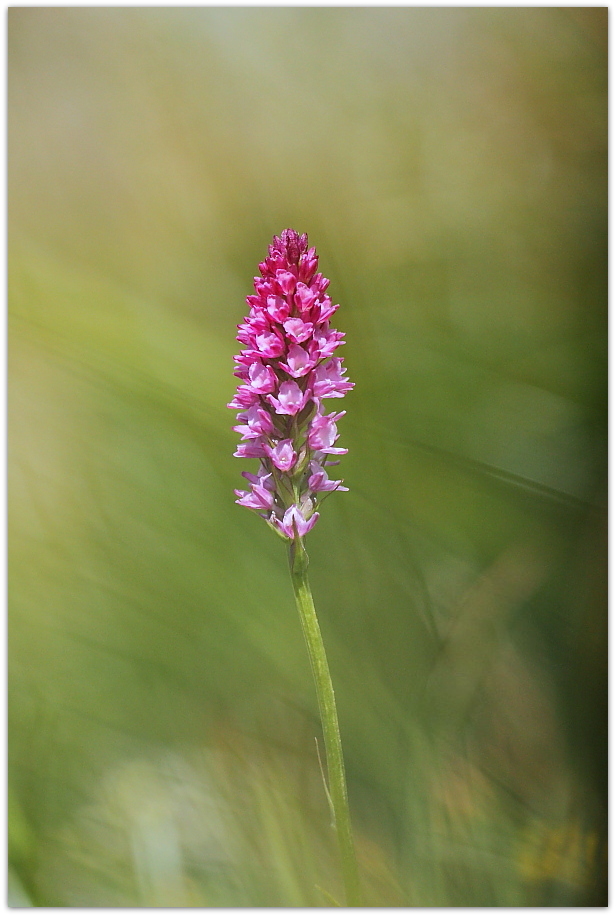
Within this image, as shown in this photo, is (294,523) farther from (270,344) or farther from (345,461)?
(345,461)

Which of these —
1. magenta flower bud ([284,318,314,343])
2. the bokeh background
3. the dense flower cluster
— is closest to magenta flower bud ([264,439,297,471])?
the dense flower cluster

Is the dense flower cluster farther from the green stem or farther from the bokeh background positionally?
the bokeh background

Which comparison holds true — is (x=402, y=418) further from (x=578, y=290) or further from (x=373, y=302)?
(x=578, y=290)

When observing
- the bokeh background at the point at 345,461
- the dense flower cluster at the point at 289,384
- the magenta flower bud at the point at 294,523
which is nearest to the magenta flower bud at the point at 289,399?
the dense flower cluster at the point at 289,384

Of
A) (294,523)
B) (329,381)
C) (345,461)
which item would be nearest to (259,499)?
(294,523)

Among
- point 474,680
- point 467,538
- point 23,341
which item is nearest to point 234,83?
point 23,341

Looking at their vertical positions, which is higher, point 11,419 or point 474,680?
point 11,419

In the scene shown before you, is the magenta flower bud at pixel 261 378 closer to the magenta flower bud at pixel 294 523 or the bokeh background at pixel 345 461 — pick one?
the magenta flower bud at pixel 294 523
